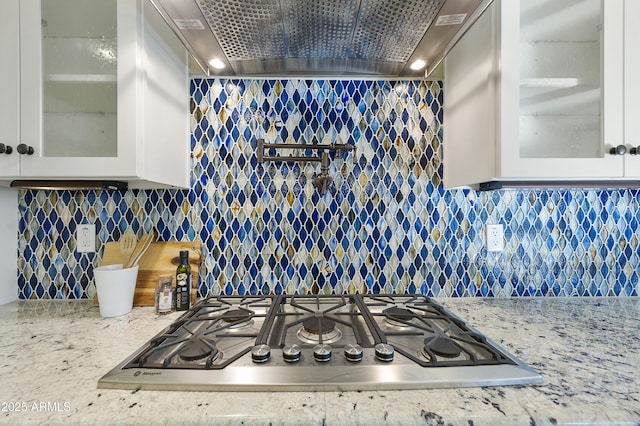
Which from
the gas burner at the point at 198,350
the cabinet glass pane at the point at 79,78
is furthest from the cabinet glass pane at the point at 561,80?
the cabinet glass pane at the point at 79,78

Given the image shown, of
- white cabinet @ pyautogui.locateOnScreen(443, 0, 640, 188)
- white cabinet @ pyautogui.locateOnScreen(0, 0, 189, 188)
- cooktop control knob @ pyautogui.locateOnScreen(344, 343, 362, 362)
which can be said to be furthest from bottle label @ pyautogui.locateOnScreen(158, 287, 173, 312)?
white cabinet @ pyautogui.locateOnScreen(443, 0, 640, 188)

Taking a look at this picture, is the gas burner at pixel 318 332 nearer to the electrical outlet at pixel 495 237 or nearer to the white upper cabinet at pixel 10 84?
the electrical outlet at pixel 495 237

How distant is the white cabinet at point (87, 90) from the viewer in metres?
0.92

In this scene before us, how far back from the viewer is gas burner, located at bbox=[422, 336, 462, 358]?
2.55ft

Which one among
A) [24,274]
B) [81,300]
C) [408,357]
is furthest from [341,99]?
[24,274]

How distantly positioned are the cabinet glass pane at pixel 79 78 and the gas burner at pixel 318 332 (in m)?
0.79

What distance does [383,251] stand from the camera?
4.40ft

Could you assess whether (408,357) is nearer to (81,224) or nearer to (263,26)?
(263,26)

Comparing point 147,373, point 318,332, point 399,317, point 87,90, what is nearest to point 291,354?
point 318,332

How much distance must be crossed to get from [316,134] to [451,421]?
3.55ft

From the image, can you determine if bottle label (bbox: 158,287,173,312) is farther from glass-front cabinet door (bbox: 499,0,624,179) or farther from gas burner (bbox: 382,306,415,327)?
glass-front cabinet door (bbox: 499,0,624,179)

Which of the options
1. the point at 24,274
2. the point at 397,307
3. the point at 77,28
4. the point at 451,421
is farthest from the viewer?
the point at 24,274

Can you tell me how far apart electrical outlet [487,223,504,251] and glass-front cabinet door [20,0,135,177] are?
4.55 ft

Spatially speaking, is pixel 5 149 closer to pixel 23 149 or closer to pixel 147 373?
pixel 23 149
